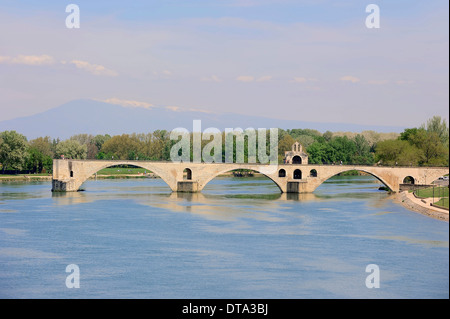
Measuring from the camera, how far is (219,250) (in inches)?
1464

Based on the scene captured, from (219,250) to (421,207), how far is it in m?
25.7

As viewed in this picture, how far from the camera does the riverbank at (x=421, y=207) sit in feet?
163

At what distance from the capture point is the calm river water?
95.6ft

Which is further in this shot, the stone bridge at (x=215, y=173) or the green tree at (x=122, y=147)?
the green tree at (x=122, y=147)

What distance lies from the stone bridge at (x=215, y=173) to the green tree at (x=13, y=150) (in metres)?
27.7

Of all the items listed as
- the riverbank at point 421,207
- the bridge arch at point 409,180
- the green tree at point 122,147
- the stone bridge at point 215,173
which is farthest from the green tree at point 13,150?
the riverbank at point 421,207

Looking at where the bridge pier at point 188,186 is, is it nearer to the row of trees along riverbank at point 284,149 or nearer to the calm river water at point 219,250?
the calm river water at point 219,250

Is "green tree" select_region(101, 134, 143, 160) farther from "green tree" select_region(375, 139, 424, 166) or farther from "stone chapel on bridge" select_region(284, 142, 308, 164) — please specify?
"green tree" select_region(375, 139, 424, 166)

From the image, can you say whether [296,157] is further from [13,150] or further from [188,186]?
[13,150]

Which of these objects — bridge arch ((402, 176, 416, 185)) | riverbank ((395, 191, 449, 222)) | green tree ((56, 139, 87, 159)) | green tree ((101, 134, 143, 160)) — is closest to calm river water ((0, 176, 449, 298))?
riverbank ((395, 191, 449, 222))

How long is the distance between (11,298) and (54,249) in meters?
9.95

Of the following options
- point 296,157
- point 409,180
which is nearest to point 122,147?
point 296,157

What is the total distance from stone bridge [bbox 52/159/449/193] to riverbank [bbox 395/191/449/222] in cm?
938
